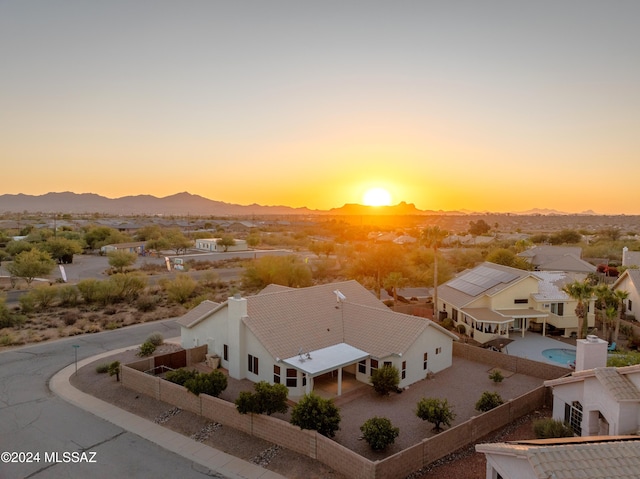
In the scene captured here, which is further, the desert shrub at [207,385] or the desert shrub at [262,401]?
the desert shrub at [207,385]

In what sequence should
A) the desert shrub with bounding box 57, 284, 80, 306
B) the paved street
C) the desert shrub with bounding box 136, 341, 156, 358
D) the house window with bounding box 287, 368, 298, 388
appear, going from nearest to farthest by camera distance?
1. the paved street
2. the house window with bounding box 287, 368, 298, 388
3. the desert shrub with bounding box 136, 341, 156, 358
4. the desert shrub with bounding box 57, 284, 80, 306

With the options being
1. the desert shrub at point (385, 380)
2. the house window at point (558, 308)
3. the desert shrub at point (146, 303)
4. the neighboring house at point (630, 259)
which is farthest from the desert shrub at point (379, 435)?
the neighboring house at point (630, 259)

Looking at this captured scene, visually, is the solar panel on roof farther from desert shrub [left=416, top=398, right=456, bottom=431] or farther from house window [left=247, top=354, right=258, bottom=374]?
house window [left=247, top=354, right=258, bottom=374]

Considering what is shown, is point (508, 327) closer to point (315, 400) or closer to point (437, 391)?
point (437, 391)

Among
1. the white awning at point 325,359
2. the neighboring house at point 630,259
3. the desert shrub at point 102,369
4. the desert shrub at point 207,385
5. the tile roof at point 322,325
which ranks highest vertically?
the neighboring house at point 630,259

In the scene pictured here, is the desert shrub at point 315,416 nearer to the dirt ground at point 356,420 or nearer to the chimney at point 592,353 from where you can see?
the dirt ground at point 356,420

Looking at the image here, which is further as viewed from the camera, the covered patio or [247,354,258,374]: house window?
[247,354,258,374]: house window

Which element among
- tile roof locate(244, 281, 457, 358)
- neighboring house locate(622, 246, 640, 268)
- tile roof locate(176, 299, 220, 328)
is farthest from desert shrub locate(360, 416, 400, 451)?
neighboring house locate(622, 246, 640, 268)
